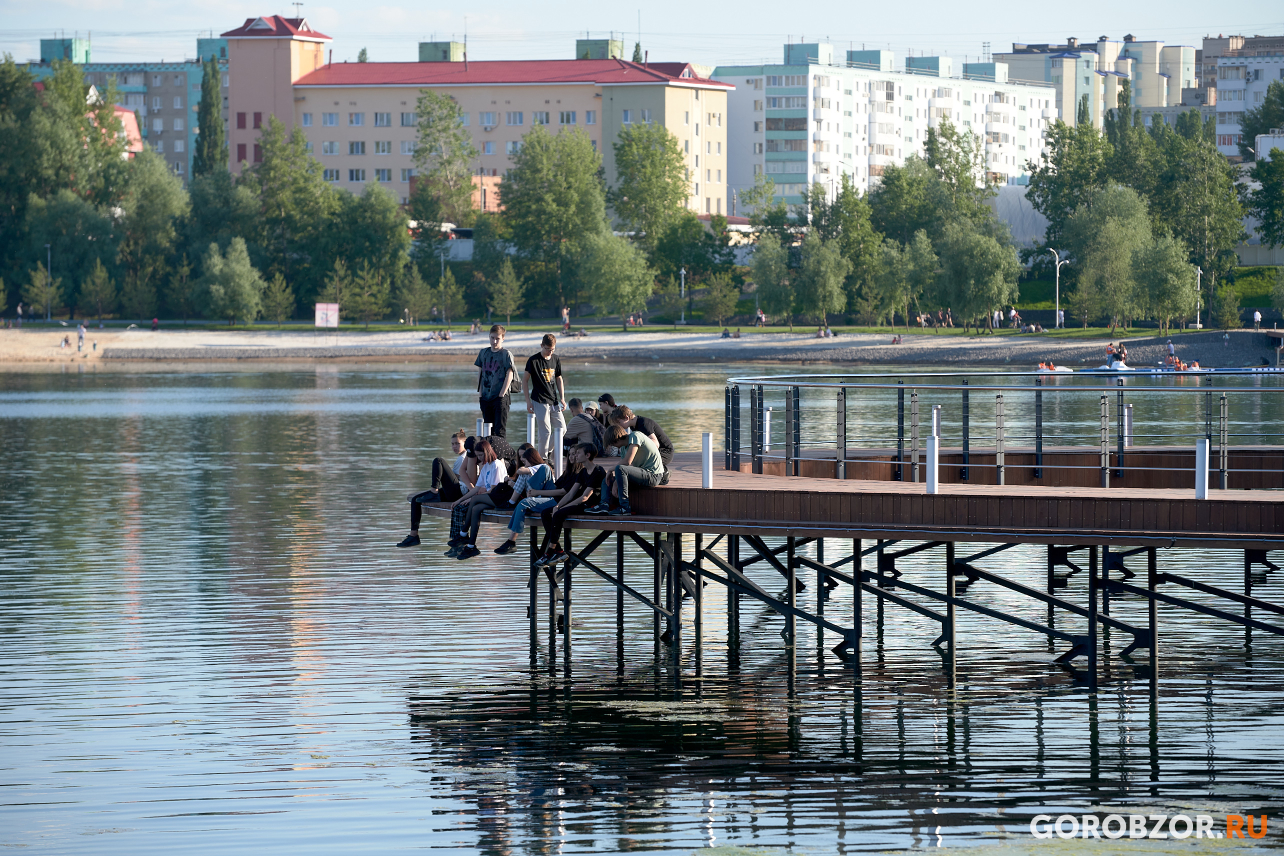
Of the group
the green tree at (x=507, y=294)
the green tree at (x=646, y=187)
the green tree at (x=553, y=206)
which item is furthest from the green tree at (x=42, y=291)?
the green tree at (x=646, y=187)

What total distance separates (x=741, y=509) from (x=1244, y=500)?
5.62 metres

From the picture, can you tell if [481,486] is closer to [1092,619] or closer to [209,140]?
[1092,619]

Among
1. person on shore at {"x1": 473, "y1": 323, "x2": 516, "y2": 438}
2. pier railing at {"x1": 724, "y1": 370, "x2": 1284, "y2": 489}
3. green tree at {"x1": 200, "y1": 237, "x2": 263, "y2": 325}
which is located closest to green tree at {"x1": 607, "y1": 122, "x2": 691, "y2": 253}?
green tree at {"x1": 200, "y1": 237, "x2": 263, "y2": 325}

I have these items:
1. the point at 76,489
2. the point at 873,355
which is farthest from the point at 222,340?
the point at 76,489

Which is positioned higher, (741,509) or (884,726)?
(741,509)

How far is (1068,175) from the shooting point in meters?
144

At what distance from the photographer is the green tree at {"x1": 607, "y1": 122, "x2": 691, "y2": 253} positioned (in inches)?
6068

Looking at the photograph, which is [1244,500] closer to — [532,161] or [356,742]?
[356,742]

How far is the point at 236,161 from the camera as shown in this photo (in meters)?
186

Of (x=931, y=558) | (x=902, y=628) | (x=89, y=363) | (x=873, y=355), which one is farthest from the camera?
(x=89, y=363)

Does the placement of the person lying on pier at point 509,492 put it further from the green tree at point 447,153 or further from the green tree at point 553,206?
the green tree at point 447,153

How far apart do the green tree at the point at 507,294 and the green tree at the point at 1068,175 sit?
154ft

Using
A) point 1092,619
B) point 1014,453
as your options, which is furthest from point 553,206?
point 1092,619

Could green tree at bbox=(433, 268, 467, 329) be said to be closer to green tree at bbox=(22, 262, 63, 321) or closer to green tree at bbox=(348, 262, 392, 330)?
green tree at bbox=(348, 262, 392, 330)
